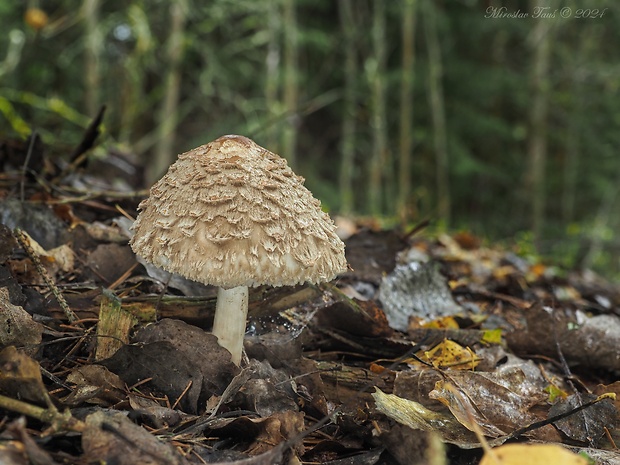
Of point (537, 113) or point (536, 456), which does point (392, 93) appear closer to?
point (537, 113)

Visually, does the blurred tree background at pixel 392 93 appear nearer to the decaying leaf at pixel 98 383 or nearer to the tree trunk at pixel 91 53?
the tree trunk at pixel 91 53

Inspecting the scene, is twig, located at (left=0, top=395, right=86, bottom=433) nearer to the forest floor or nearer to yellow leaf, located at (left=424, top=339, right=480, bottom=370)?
the forest floor

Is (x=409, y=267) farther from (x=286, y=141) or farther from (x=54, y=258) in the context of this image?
(x=286, y=141)

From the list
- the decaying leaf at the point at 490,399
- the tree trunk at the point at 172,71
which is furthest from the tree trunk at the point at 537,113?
the decaying leaf at the point at 490,399

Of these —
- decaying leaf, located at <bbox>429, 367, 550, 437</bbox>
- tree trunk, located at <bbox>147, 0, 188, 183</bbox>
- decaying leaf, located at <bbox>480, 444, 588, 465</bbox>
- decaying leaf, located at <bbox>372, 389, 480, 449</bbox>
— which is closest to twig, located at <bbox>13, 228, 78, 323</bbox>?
decaying leaf, located at <bbox>372, 389, 480, 449</bbox>

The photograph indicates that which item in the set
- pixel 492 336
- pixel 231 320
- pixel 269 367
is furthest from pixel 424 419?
pixel 492 336

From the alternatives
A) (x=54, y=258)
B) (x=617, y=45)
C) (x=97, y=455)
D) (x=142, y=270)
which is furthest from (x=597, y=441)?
(x=617, y=45)
